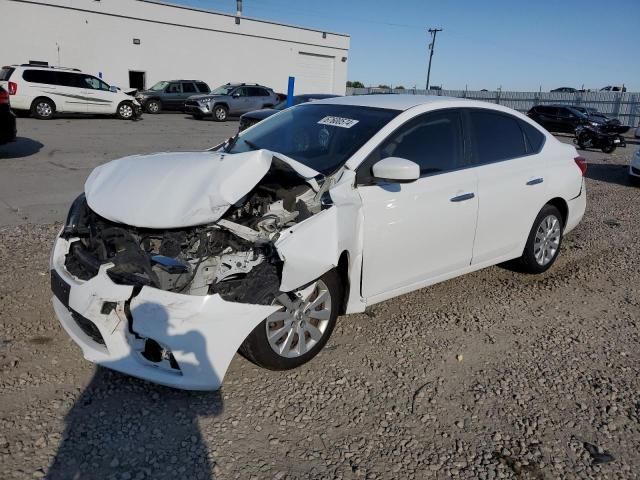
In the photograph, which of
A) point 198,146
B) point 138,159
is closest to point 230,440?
point 138,159

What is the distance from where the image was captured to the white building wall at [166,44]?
26.8 meters

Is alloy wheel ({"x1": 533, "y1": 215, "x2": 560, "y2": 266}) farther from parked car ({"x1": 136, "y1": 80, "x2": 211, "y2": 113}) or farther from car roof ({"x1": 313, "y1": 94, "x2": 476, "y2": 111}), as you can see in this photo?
parked car ({"x1": 136, "y1": 80, "x2": 211, "y2": 113})

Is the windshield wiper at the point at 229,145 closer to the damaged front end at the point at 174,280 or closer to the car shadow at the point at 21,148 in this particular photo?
the damaged front end at the point at 174,280

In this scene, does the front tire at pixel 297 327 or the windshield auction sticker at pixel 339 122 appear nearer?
the front tire at pixel 297 327

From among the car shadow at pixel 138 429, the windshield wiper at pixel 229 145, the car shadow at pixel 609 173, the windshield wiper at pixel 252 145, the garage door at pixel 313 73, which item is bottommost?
the car shadow at pixel 138 429

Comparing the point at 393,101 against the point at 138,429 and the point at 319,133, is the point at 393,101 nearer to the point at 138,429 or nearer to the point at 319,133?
the point at 319,133

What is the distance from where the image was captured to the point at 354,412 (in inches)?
120

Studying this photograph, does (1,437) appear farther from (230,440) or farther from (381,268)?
(381,268)

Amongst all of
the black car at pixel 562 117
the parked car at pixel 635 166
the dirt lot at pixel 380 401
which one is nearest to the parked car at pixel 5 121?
the dirt lot at pixel 380 401

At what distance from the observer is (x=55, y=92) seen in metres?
18.6

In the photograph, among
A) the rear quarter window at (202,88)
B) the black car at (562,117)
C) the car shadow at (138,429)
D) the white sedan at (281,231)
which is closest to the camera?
the car shadow at (138,429)

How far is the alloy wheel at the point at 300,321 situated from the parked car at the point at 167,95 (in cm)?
2403

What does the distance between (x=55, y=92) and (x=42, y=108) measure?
717 millimetres

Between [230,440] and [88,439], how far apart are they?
71 cm
